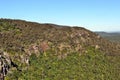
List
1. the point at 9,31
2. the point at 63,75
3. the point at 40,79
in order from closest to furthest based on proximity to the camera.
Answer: the point at 40,79
the point at 63,75
the point at 9,31

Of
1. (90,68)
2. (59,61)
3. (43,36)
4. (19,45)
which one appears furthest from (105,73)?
(19,45)

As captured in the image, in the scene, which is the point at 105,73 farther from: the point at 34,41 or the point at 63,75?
the point at 34,41

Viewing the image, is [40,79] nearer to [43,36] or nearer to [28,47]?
[28,47]

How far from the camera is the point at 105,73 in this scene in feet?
655

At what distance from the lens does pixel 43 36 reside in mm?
197500

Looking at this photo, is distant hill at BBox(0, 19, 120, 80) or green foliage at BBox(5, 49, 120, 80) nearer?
distant hill at BBox(0, 19, 120, 80)

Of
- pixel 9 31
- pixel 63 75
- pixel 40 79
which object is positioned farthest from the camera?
pixel 9 31

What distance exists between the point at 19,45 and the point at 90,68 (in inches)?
1761

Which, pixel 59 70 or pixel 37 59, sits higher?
pixel 37 59

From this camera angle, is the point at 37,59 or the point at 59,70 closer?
the point at 37,59

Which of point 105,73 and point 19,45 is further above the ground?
point 19,45

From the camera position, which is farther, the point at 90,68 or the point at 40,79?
the point at 90,68

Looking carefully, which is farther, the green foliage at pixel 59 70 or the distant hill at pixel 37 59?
the green foliage at pixel 59 70

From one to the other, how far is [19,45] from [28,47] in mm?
4826
